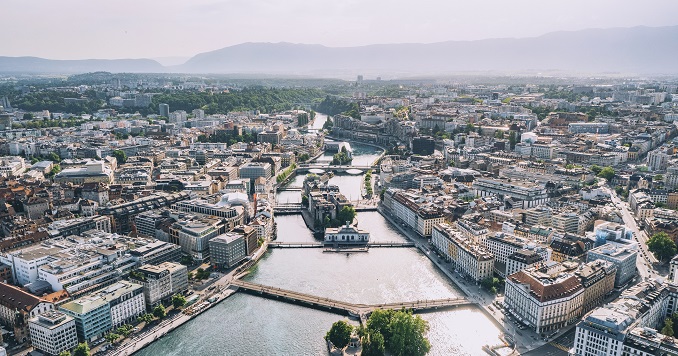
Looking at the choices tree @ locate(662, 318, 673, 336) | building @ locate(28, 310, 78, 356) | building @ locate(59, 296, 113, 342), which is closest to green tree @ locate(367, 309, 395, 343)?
tree @ locate(662, 318, 673, 336)

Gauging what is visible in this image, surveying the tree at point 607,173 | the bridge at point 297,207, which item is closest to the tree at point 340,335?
the bridge at point 297,207

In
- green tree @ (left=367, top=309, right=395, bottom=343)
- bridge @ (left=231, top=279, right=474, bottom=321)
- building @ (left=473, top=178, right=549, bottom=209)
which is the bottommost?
bridge @ (left=231, top=279, right=474, bottom=321)

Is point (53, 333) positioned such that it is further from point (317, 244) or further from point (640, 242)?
point (640, 242)

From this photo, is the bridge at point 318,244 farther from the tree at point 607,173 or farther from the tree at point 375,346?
the tree at point 607,173

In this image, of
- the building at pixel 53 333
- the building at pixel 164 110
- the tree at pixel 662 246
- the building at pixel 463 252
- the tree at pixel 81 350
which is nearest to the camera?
the tree at pixel 81 350

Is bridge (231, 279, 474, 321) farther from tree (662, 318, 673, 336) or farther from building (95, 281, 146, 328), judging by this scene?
tree (662, 318, 673, 336)

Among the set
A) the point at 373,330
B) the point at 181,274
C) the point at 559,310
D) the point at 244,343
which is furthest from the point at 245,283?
the point at 559,310
